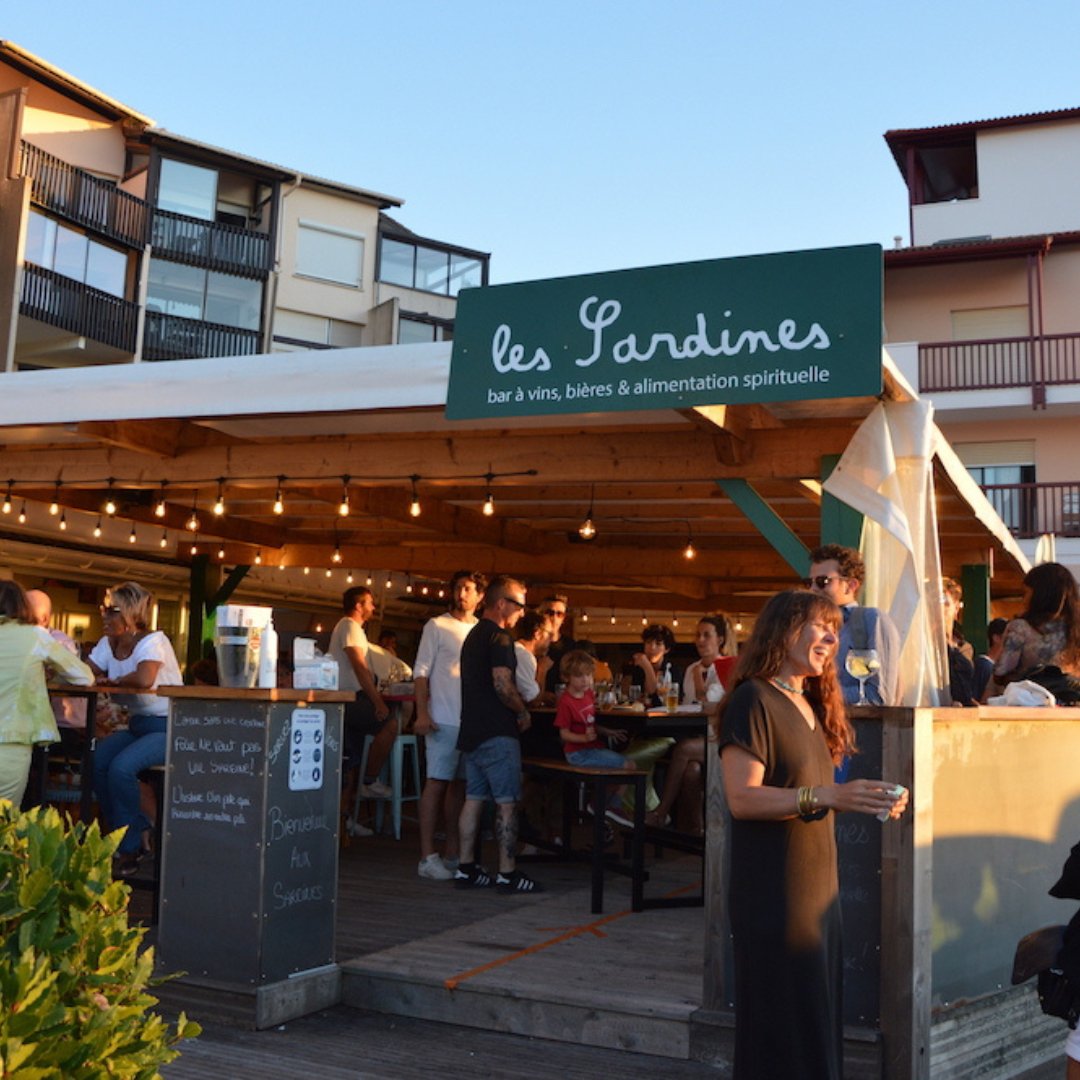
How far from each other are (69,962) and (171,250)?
114 feet

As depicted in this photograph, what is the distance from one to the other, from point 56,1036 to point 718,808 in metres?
2.82

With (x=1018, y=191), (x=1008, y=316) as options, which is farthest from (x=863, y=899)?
(x=1018, y=191)

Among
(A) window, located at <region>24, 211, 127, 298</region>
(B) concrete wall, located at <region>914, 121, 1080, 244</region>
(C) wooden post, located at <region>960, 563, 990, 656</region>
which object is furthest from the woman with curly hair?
(A) window, located at <region>24, 211, 127, 298</region>

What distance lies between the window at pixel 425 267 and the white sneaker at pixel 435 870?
116ft

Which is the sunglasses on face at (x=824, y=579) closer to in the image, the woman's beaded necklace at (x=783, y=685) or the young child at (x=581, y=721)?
the woman's beaded necklace at (x=783, y=685)

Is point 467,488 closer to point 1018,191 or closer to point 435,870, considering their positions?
point 435,870

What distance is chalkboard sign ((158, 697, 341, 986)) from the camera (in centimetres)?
495

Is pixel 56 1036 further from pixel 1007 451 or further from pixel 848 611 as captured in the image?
pixel 1007 451

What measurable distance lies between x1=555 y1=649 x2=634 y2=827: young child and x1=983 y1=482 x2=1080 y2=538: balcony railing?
698 inches

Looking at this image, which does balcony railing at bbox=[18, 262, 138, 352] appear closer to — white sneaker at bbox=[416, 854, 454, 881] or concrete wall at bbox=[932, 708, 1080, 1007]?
white sneaker at bbox=[416, 854, 454, 881]

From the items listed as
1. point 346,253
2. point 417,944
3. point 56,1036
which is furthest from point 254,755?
point 346,253

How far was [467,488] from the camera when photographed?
9.70 metres

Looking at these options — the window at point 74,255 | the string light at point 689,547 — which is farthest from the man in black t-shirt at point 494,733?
the window at point 74,255

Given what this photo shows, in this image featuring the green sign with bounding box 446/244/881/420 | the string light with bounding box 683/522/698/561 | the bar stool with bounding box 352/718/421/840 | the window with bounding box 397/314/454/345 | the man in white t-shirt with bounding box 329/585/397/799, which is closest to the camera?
the green sign with bounding box 446/244/881/420
